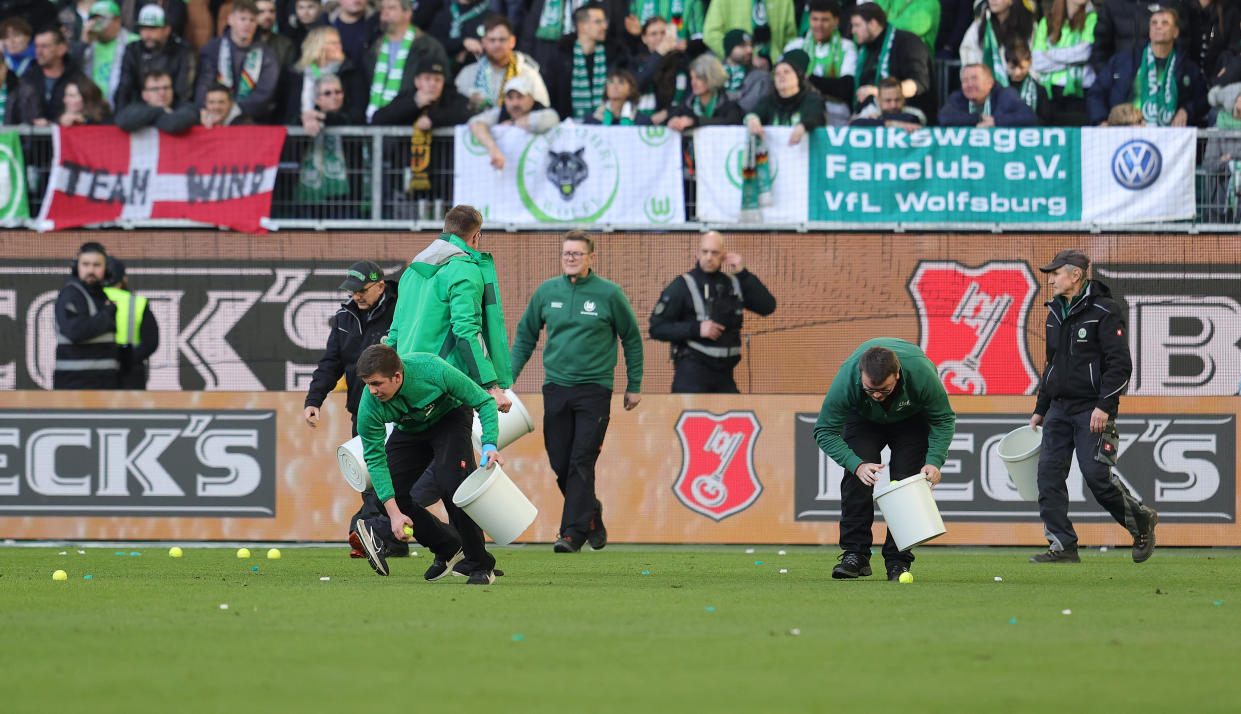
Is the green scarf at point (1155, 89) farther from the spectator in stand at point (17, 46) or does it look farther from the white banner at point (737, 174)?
the spectator in stand at point (17, 46)

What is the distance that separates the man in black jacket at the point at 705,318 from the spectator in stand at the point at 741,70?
2.82 metres

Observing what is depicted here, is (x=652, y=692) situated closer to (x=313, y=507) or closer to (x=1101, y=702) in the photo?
(x=1101, y=702)

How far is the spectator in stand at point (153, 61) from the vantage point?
17281 millimetres

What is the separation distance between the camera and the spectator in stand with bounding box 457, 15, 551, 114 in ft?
54.6

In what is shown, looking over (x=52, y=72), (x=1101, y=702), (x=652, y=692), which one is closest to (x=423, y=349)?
(x=652, y=692)

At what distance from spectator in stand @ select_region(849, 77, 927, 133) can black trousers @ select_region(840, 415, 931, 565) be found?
6466 mm

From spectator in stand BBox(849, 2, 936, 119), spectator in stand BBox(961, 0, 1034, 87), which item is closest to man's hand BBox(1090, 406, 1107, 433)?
spectator in stand BBox(849, 2, 936, 119)

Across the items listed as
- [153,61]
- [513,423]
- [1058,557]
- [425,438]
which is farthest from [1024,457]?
[153,61]

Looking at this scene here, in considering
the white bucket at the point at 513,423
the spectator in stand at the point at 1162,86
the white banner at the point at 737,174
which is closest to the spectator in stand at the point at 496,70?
the white banner at the point at 737,174

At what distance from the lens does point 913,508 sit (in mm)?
9516

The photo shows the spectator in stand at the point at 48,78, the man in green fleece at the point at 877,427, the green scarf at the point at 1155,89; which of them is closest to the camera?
the man in green fleece at the point at 877,427

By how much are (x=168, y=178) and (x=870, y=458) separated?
29.4 feet

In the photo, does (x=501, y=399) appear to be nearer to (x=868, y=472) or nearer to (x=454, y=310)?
(x=454, y=310)

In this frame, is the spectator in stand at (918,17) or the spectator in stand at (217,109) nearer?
the spectator in stand at (217,109)
